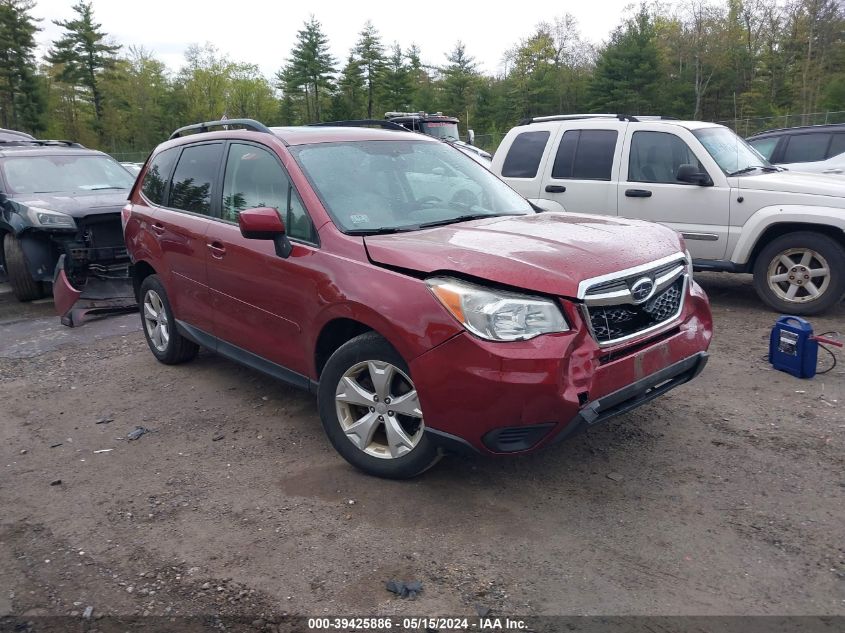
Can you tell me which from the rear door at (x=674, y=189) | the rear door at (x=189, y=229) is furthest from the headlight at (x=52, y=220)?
the rear door at (x=674, y=189)

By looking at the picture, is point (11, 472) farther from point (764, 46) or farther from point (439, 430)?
point (764, 46)

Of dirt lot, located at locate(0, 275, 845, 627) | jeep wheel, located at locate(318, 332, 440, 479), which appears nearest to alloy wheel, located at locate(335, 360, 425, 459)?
jeep wheel, located at locate(318, 332, 440, 479)

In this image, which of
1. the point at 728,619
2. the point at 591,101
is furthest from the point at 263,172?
the point at 591,101

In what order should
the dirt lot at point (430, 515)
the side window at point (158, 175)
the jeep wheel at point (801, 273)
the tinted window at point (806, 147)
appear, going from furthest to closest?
the tinted window at point (806, 147), the jeep wheel at point (801, 273), the side window at point (158, 175), the dirt lot at point (430, 515)

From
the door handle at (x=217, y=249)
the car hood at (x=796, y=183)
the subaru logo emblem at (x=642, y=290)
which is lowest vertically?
the subaru logo emblem at (x=642, y=290)

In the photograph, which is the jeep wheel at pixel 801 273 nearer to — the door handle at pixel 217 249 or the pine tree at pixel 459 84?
the door handle at pixel 217 249

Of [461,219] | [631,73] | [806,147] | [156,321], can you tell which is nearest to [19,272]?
[156,321]

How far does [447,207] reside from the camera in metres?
4.43

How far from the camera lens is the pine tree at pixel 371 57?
190 ft

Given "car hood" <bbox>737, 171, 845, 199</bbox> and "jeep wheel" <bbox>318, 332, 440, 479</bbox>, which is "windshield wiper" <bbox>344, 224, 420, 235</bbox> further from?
"car hood" <bbox>737, 171, 845, 199</bbox>

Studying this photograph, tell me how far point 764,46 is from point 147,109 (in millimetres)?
52555

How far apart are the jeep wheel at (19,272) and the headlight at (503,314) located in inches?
287

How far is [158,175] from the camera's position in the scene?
5.90m

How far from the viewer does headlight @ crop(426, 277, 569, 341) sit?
10.5ft
